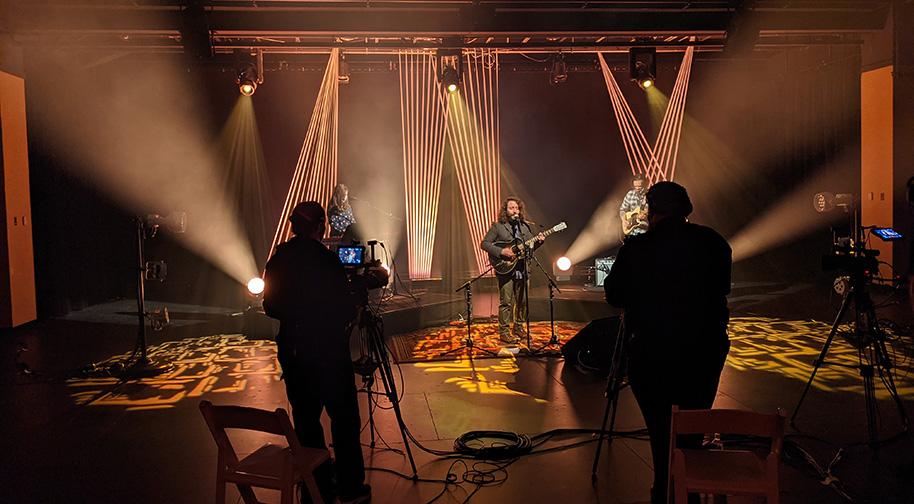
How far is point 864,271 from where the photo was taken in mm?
4125

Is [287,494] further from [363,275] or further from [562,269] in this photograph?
[562,269]

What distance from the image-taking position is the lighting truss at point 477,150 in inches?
459

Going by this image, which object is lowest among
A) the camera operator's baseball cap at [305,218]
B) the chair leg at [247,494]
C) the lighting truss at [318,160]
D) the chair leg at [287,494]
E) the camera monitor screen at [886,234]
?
the chair leg at [247,494]

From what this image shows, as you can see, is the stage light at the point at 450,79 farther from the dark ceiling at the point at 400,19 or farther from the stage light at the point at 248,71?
the stage light at the point at 248,71

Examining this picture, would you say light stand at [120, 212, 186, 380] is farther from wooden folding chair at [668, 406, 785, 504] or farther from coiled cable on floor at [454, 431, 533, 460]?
wooden folding chair at [668, 406, 785, 504]

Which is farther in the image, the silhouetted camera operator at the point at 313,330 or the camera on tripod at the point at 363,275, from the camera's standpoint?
the camera on tripod at the point at 363,275

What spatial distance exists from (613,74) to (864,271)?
30.4 ft

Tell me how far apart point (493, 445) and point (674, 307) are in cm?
180

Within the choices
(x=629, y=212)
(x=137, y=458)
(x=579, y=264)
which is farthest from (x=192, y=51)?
(x=579, y=264)

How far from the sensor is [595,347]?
6.11 meters

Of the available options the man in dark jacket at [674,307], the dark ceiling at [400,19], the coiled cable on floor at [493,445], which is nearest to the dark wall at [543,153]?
the dark ceiling at [400,19]

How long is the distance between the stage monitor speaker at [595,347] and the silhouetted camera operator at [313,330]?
3.48 meters

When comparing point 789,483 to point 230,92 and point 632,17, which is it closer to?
point 632,17

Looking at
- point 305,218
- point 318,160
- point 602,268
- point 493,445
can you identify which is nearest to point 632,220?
point 602,268
